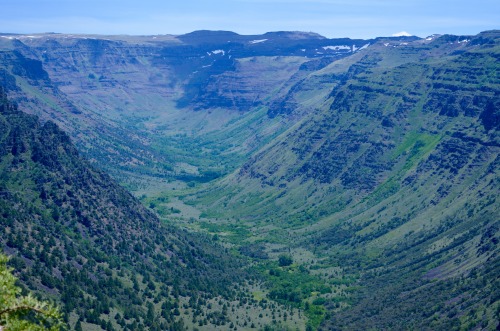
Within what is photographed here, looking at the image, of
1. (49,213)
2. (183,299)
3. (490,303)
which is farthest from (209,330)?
(490,303)

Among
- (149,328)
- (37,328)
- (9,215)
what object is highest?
(37,328)

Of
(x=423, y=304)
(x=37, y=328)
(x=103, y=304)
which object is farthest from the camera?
(x=423, y=304)

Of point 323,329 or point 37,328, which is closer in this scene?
point 37,328

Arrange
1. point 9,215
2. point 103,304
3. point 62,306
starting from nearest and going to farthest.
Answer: point 62,306
point 103,304
point 9,215

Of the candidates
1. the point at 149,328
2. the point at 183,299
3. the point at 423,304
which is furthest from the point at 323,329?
the point at 149,328

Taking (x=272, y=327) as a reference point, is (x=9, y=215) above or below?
above

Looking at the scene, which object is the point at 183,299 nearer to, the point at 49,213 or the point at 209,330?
the point at 209,330

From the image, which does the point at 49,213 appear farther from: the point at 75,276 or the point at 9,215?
the point at 75,276

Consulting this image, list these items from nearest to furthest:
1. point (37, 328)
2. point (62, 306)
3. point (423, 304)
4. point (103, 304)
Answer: point (37, 328) < point (62, 306) < point (103, 304) < point (423, 304)

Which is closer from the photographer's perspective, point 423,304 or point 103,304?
point 103,304
